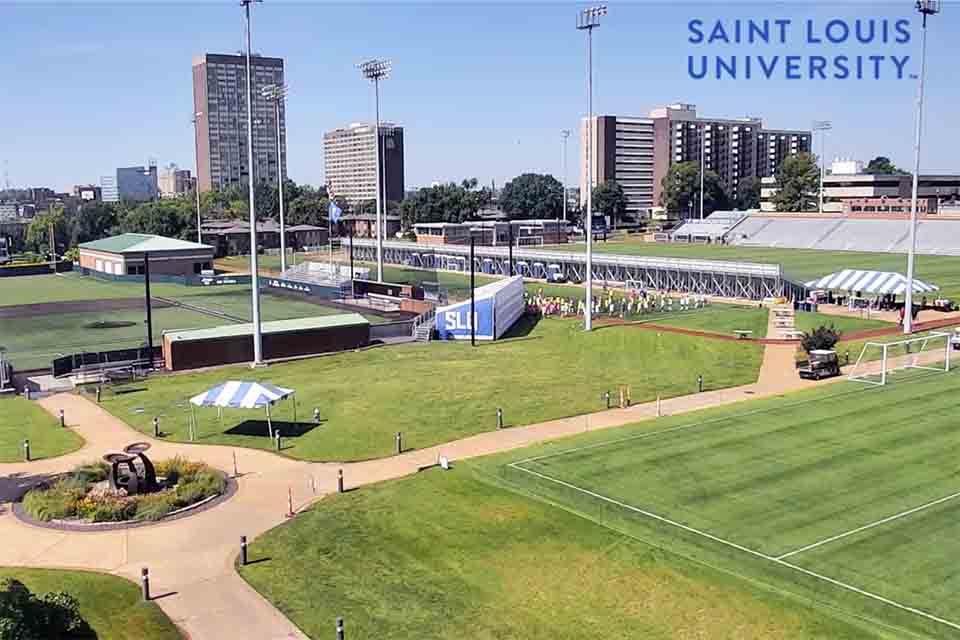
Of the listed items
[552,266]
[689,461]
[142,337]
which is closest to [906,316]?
[689,461]

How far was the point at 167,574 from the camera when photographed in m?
20.0

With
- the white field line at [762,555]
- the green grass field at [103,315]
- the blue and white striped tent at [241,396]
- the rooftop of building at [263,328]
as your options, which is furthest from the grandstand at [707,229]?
the white field line at [762,555]

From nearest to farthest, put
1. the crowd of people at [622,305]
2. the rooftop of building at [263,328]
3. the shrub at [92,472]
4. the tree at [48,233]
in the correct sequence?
the shrub at [92,472] → the rooftop of building at [263,328] → the crowd of people at [622,305] → the tree at [48,233]

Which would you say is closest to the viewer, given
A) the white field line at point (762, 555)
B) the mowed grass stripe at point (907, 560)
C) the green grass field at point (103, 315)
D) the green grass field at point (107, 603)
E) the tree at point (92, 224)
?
the green grass field at point (107, 603)

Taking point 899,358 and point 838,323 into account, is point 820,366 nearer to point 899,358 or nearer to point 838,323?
point 899,358

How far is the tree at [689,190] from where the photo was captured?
18025 centimetres

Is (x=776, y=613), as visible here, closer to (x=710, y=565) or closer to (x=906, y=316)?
(x=710, y=565)

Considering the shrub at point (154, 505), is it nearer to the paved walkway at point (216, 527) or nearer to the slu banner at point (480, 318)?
the paved walkway at point (216, 527)

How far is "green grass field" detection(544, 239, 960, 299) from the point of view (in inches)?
3031

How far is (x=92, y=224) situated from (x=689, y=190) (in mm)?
114902

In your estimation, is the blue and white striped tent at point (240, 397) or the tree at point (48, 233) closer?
the blue and white striped tent at point (240, 397)

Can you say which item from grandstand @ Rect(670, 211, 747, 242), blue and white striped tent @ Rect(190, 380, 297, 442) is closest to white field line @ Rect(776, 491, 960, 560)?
blue and white striped tent @ Rect(190, 380, 297, 442)


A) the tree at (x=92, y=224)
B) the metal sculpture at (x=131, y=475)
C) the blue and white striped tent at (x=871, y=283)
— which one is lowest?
the metal sculpture at (x=131, y=475)

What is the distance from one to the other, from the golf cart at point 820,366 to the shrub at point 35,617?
33348mm
